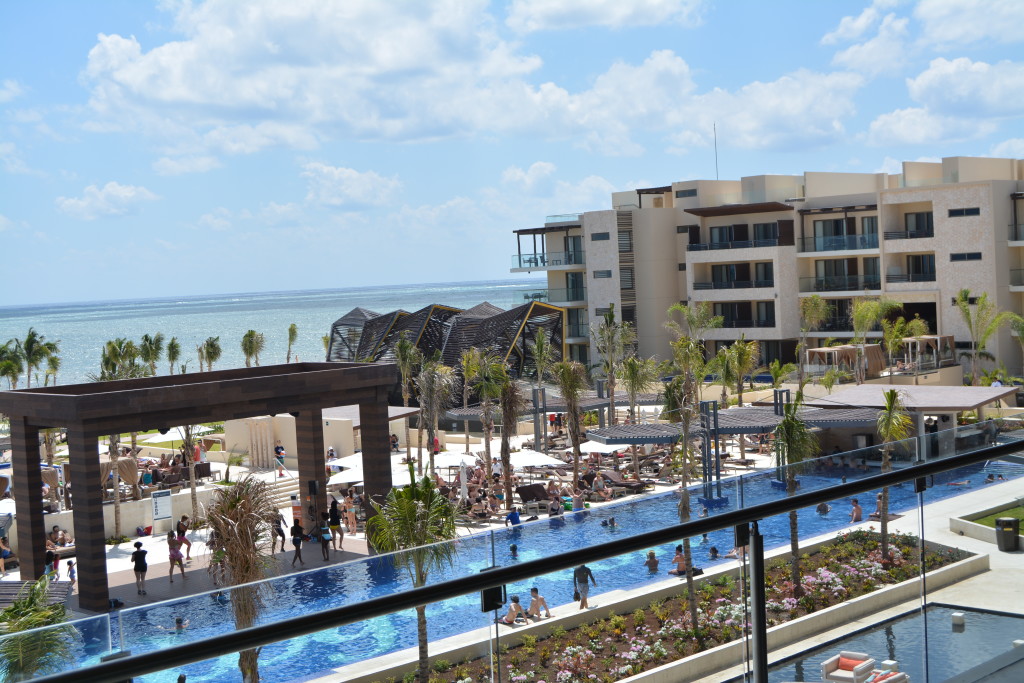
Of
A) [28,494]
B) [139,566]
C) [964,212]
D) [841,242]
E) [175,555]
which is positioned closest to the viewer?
[139,566]

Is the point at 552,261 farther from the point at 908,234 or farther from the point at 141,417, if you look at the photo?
the point at 141,417

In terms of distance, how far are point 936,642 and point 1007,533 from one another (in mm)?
714

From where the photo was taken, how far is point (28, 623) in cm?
1241

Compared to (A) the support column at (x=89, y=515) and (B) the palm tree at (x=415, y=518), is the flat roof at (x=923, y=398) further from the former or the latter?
(A) the support column at (x=89, y=515)

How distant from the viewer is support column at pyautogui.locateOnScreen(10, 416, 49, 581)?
21781 mm

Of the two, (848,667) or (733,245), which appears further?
(733,245)

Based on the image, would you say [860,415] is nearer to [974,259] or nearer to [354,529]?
[354,529]

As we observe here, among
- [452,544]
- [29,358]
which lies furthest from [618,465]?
[29,358]

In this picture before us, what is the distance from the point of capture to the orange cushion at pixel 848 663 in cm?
347

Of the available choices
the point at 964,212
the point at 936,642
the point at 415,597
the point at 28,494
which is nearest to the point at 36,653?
the point at 415,597

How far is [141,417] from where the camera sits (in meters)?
21.0

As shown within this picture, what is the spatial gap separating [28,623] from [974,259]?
45.8 meters

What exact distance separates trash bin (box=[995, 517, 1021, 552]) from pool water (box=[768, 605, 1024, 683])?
348 millimetres

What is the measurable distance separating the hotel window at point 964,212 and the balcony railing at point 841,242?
4.08m
